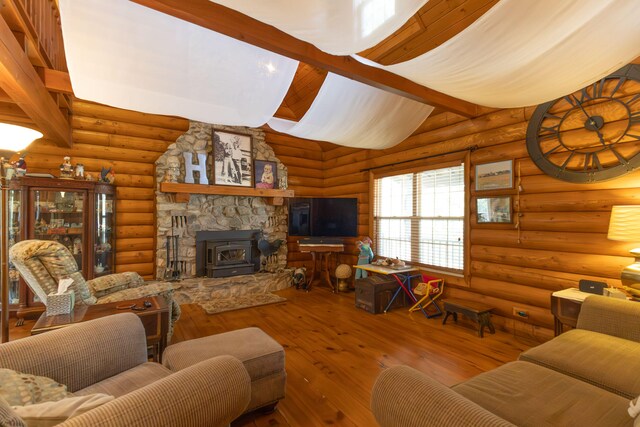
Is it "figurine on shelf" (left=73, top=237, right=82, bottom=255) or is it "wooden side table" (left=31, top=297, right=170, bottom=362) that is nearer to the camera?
"wooden side table" (left=31, top=297, right=170, bottom=362)

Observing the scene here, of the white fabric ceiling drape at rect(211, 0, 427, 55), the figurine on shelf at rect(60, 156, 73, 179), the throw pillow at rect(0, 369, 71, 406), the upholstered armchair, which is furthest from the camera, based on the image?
the figurine on shelf at rect(60, 156, 73, 179)

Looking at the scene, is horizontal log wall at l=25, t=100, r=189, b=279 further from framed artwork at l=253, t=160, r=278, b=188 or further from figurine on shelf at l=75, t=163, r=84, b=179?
framed artwork at l=253, t=160, r=278, b=188

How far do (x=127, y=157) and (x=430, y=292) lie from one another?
15.8 feet

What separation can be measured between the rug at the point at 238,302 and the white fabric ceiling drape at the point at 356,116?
8.10 ft

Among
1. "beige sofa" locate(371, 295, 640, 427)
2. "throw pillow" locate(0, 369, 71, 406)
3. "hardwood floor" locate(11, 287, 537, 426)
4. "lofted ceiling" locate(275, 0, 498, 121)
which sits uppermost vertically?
"lofted ceiling" locate(275, 0, 498, 121)

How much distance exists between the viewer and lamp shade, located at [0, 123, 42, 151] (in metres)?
1.72

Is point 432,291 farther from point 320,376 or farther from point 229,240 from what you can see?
point 229,240

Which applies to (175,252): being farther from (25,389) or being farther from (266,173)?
(25,389)

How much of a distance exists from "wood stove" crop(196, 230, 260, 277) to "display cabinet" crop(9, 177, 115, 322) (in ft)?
4.03

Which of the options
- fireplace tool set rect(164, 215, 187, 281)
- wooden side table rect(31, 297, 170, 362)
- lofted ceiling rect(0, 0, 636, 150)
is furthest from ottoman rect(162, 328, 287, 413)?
fireplace tool set rect(164, 215, 187, 281)

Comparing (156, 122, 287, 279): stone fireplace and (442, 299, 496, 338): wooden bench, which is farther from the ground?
(156, 122, 287, 279): stone fireplace

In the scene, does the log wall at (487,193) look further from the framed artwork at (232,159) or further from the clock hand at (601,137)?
the framed artwork at (232,159)

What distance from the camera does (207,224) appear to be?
16.2 feet

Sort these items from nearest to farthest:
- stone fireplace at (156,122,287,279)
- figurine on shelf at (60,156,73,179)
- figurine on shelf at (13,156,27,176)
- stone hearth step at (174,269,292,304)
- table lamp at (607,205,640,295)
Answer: table lamp at (607,205,640,295) → figurine on shelf at (13,156,27,176) → figurine on shelf at (60,156,73,179) → stone hearth step at (174,269,292,304) → stone fireplace at (156,122,287,279)
